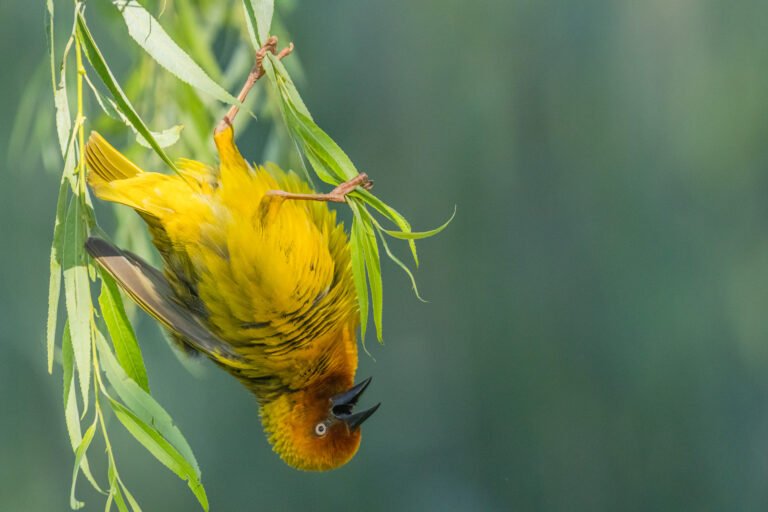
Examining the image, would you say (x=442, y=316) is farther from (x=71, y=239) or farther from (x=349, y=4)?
(x=71, y=239)

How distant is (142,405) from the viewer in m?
0.60

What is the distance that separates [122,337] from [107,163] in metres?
0.32

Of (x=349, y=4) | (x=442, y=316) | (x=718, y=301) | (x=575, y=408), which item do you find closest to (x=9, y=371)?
(x=442, y=316)

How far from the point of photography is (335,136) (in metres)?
1.72

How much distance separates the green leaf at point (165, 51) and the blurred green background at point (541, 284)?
1.18 metres

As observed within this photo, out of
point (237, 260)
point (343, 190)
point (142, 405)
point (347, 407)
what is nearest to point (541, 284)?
point (347, 407)

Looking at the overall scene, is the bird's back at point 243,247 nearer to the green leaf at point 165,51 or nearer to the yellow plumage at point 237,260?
the yellow plumage at point 237,260

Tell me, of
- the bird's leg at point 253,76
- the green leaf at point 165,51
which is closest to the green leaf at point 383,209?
the green leaf at point 165,51

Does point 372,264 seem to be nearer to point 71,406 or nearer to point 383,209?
point 383,209

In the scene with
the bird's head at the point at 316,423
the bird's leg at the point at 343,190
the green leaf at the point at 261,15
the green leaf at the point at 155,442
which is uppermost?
the green leaf at the point at 261,15

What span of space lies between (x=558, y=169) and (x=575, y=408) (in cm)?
49

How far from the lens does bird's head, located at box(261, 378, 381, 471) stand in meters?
1.03

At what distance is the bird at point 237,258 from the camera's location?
2.81ft

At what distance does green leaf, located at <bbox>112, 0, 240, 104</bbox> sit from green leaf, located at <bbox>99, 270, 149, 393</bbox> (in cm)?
19
